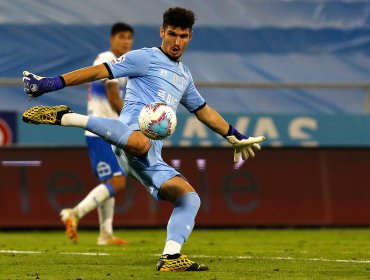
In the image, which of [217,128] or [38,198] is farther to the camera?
[38,198]

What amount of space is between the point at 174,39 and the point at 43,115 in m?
1.24

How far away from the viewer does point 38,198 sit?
45.5 ft

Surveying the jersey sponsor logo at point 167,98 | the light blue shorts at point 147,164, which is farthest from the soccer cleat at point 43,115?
the jersey sponsor logo at point 167,98

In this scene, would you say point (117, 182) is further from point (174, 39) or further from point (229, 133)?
point (174, 39)

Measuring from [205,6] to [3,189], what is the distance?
17.0 feet

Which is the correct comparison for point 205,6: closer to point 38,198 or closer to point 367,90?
point 367,90

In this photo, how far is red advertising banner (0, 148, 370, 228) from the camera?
13867mm

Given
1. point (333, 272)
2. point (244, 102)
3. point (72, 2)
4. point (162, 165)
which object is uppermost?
point (72, 2)

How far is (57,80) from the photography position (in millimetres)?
7930

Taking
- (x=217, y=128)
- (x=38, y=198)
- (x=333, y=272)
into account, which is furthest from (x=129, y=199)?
(x=333, y=272)

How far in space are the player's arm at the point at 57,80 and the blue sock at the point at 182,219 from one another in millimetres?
1139

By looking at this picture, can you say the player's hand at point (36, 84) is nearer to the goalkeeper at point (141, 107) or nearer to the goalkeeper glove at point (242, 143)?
the goalkeeper at point (141, 107)

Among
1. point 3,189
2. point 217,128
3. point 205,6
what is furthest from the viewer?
point 205,6

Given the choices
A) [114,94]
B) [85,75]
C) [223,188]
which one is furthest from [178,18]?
[223,188]
